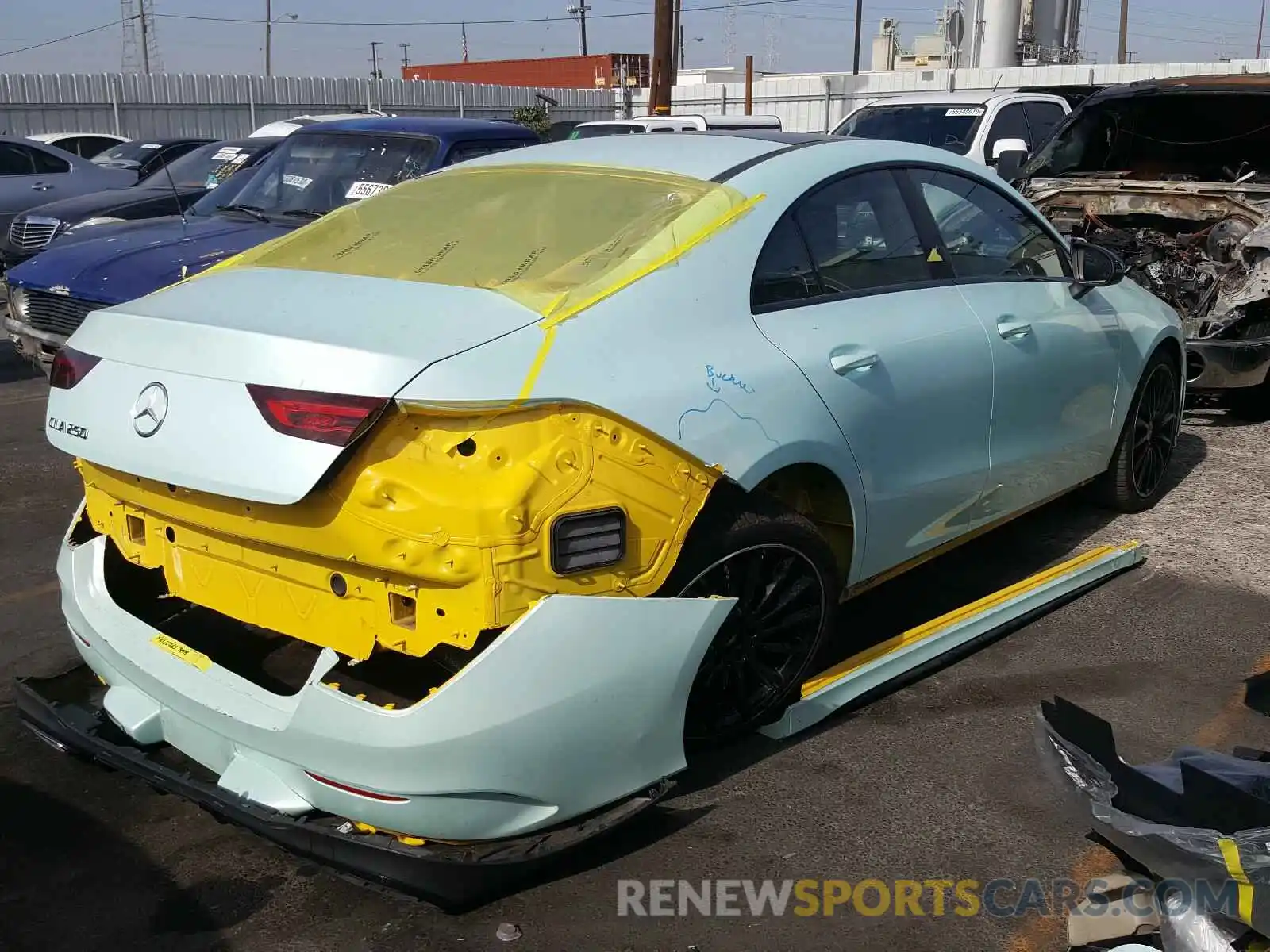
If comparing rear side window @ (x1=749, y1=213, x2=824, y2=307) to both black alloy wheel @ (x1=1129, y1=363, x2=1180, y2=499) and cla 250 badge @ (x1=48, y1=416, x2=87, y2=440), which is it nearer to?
cla 250 badge @ (x1=48, y1=416, x2=87, y2=440)

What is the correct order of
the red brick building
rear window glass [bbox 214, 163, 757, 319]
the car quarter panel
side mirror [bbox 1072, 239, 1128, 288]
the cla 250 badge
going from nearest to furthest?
the car quarter panel
the cla 250 badge
rear window glass [bbox 214, 163, 757, 319]
side mirror [bbox 1072, 239, 1128, 288]
the red brick building

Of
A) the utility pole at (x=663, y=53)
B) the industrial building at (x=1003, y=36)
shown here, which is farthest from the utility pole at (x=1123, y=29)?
the utility pole at (x=663, y=53)

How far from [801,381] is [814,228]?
585 millimetres

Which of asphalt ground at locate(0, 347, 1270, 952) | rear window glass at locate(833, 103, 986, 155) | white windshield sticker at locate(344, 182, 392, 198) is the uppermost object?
rear window glass at locate(833, 103, 986, 155)

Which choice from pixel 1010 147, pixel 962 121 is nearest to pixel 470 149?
pixel 1010 147

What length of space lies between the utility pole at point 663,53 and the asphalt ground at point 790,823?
55.8 ft

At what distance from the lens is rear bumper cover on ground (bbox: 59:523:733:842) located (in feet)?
8.80

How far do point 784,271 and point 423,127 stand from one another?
519 cm

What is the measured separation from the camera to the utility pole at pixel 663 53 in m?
20.7

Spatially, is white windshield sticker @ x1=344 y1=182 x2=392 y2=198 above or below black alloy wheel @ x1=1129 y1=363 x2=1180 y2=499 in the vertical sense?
above

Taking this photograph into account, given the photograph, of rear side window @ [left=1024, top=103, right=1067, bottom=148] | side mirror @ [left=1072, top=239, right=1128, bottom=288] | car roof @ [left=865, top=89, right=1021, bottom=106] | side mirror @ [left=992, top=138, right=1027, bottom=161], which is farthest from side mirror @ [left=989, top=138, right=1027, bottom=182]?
side mirror @ [left=1072, top=239, right=1128, bottom=288]

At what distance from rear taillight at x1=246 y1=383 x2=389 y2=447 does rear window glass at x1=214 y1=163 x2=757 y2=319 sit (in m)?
0.53

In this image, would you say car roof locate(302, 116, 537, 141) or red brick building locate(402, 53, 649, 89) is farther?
red brick building locate(402, 53, 649, 89)

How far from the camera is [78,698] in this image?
339 cm
